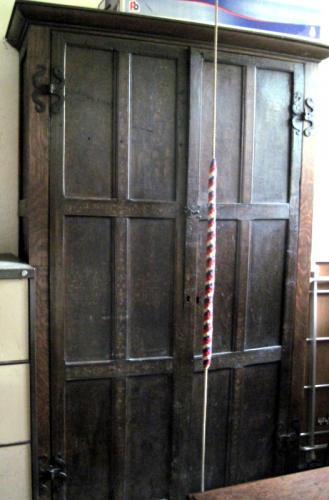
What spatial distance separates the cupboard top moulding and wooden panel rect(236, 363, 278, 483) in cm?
141

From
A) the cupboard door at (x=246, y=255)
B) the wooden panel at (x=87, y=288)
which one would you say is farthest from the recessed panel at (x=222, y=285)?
the wooden panel at (x=87, y=288)

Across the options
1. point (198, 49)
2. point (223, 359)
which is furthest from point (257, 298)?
point (198, 49)

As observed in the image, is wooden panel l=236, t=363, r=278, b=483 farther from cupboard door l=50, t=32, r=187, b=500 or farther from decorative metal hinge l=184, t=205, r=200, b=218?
decorative metal hinge l=184, t=205, r=200, b=218

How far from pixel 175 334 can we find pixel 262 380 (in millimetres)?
508

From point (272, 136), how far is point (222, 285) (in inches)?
27.4

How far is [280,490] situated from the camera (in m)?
1.13

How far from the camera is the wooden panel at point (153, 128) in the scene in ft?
6.07

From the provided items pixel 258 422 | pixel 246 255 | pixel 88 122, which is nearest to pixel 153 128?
pixel 88 122

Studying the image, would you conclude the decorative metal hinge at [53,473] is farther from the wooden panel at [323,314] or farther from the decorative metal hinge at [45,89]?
the wooden panel at [323,314]

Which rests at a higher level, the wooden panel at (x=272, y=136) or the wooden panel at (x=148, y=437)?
the wooden panel at (x=272, y=136)

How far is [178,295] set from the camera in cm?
197

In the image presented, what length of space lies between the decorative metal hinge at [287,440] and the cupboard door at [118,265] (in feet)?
1.70

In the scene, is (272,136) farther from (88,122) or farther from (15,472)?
(15,472)

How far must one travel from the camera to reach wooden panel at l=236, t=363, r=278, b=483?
2.13 m
